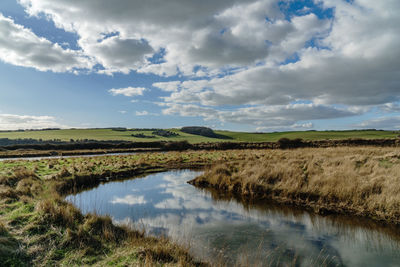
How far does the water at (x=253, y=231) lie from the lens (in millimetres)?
7037

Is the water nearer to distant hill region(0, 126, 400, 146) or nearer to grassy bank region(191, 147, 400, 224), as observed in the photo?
grassy bank region(191, 147, 400, 224)

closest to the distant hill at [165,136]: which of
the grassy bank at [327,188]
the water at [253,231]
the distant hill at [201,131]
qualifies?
the distant hill at [201,131]

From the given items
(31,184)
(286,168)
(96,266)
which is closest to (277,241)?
(96,266)

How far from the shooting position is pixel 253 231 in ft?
30.0

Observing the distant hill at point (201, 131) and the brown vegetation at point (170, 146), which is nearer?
the brown vegetation at point (170, 146)

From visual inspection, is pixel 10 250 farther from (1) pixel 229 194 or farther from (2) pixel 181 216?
(1) pixel 229 194

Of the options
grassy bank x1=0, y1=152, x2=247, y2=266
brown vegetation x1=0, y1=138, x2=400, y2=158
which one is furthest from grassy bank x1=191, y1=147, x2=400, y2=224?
brown vegetation x1=0, y1=138, x2=400, y2=158

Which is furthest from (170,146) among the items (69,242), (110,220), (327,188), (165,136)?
(69,242)

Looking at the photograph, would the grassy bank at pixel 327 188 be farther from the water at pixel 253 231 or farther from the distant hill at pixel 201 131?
the distant hill at pixel 201 131

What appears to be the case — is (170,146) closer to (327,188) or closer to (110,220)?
(327,188)

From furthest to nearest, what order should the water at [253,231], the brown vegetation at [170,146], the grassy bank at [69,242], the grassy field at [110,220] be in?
the brown vegetation at [170,146], the water at [253,231], the grassy field at [110,220], the grassy bank at [69,242]

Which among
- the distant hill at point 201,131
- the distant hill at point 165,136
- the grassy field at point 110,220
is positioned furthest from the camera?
the distant hill at point 201,131

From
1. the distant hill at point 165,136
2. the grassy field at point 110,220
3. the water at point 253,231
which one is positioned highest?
the distant hill at point 165,136

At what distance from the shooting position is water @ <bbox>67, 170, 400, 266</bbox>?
23.1 feet
